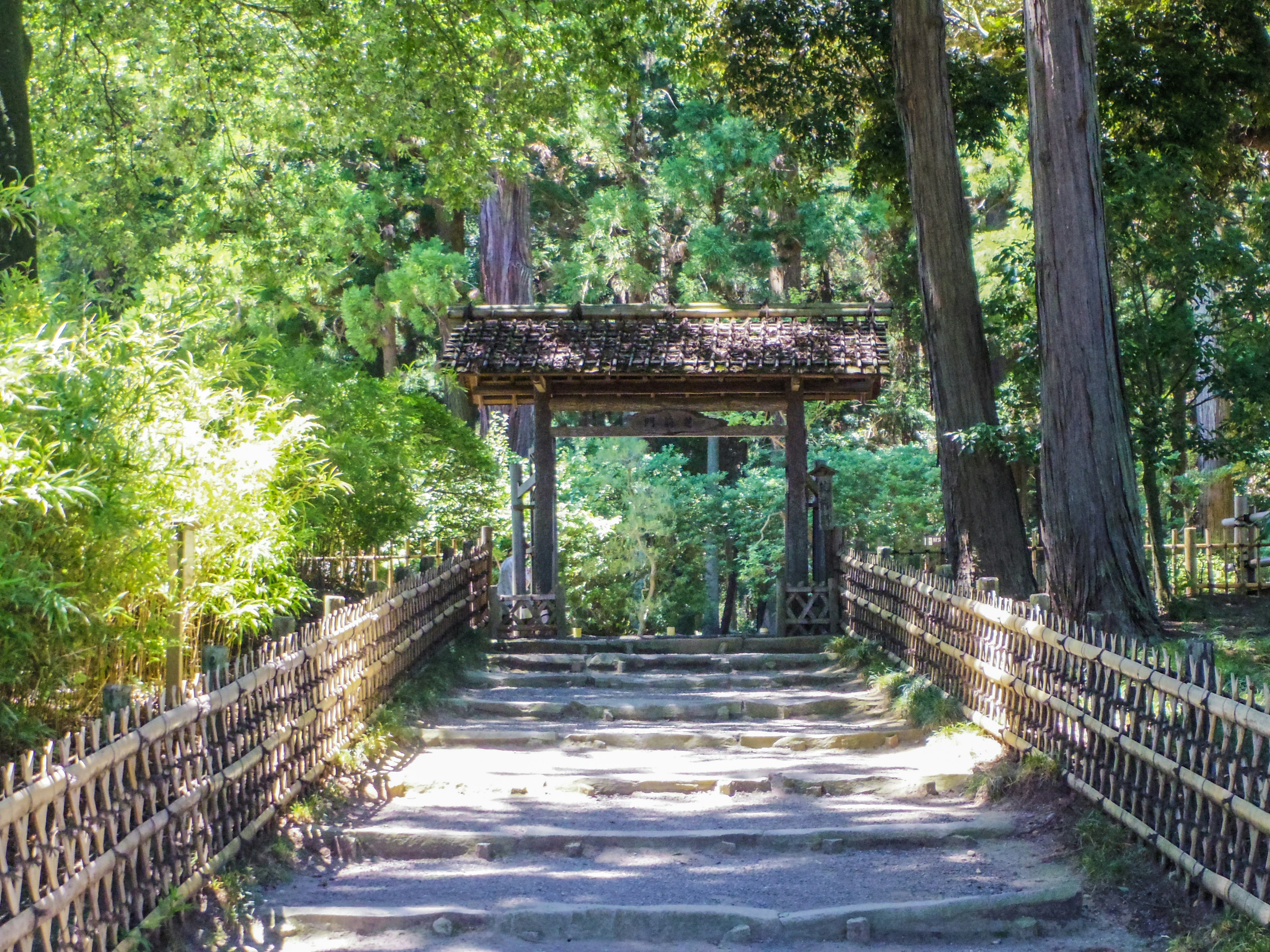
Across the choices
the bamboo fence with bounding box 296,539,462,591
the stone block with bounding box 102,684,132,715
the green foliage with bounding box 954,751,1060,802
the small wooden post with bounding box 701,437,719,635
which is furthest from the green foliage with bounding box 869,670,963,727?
the small wooden post with bounding box 701,437,719,635

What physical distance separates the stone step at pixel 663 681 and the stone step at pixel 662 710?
909 mm

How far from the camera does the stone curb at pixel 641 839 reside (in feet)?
19.0

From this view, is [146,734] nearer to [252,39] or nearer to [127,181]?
[252,39]

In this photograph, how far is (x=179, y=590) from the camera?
5.41m

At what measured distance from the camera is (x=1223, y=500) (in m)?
20.4

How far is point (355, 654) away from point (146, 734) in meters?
3.06

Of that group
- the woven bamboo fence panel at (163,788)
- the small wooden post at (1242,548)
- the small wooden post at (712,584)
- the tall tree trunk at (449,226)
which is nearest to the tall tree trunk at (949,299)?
the small wooden post at (1242,548)

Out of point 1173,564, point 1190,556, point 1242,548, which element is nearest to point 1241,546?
point 1190,556

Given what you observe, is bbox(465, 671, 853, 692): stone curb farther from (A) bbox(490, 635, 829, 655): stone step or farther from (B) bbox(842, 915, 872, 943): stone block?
(B) bbox(842, 915, 872, 943): stone block

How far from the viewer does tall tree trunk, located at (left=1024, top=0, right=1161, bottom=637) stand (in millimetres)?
8320

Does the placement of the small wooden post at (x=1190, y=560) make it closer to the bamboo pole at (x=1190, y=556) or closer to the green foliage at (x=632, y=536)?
the bamboo pole at (x=1190, y=556)

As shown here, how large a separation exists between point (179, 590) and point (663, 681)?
5.32 meters

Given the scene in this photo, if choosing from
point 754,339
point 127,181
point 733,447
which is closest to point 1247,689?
point 754,339

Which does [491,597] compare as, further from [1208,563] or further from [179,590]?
[1208,563]
